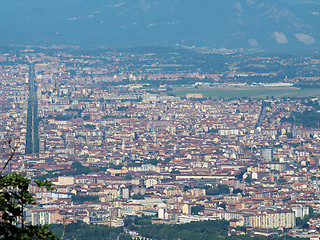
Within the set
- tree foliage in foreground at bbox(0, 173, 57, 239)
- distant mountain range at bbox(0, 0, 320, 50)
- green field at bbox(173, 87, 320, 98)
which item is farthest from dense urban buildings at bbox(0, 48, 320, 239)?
distant mountain range at bbox(0, 0, 320, 50)

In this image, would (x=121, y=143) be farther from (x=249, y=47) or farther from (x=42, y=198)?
(x=249, y=47)

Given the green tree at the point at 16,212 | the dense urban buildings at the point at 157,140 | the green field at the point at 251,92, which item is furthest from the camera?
the green field at the point at 251,92

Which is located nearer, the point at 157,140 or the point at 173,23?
the point at 157,140

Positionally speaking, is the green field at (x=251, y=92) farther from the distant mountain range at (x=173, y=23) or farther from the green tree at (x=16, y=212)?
the green tree at (x=16, y=212)

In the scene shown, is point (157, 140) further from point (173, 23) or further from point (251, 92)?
point (173, 23)

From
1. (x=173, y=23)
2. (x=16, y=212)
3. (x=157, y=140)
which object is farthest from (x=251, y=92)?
(x=16, y=212)

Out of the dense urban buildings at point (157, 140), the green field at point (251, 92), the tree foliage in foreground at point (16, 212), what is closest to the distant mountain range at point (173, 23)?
the dense urban buildings at point (157, 140)

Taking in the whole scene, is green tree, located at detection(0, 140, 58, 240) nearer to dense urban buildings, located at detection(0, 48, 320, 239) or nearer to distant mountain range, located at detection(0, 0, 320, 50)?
dense urban buildings, located at detection(0, 48, 320, 239)
